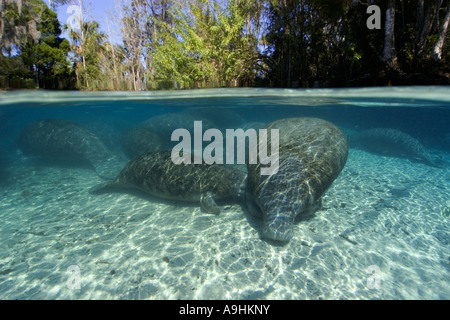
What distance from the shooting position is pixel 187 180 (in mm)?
6234

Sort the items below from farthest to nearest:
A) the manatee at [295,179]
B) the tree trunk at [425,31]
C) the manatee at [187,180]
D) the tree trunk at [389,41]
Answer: the tree trunk at [389,41]
the tree trunk at [425,31]
the manatee at [187,180]
the manatee at [295,179]

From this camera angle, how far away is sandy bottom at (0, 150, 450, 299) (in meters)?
3.88

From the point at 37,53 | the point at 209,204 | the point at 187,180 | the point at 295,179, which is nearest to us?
the point at 295,179

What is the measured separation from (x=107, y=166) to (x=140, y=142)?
1799 mm

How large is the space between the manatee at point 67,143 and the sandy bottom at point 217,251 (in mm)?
3408

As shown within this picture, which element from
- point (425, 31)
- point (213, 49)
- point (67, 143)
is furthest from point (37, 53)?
point (425, 31)

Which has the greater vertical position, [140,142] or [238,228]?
[140,142]

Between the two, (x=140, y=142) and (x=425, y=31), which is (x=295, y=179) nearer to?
(x=140, y=142)

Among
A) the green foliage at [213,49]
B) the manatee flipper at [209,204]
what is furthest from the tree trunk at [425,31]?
the manatee flipper at [209,204]

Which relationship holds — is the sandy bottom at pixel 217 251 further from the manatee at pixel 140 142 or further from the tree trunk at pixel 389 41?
the tree trunk at pixel 389 41

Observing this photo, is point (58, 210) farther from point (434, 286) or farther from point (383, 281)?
point (434, 286)

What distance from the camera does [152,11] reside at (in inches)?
1017

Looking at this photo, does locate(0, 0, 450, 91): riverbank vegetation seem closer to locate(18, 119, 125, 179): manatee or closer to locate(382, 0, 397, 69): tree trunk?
locate(382, 0, 397, 69): tree trunk

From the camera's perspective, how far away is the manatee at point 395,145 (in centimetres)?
1198
